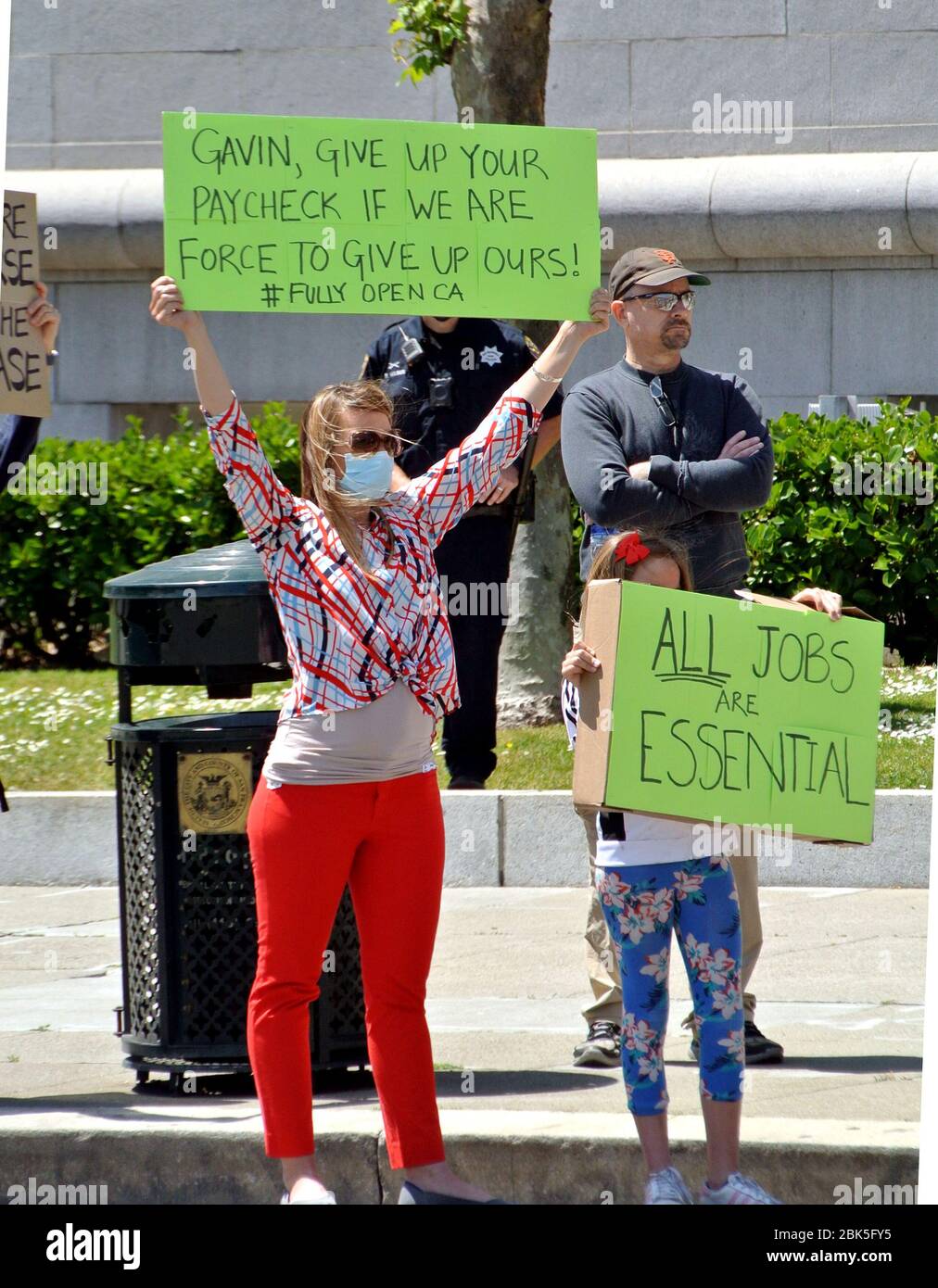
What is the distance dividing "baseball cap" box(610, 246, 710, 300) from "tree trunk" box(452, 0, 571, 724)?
14.9 ft

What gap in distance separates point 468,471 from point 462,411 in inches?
85.9

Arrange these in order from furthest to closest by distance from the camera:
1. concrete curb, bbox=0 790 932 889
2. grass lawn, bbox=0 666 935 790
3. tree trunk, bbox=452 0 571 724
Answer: tree trunk, bbox=452 0 571 724 < grass lawn, bbox=0 666 935 790 < concrete curb, bbox=0 790 932 889

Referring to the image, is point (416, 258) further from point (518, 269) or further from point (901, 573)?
point (901, 573)

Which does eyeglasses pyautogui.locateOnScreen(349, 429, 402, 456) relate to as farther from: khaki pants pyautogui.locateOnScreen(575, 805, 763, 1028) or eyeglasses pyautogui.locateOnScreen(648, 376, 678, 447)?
khaki pants pyautogui.locateOnScreen(575, 805, 763, 1028)

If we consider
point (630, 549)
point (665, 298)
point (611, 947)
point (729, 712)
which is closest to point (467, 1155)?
point (611, 947)

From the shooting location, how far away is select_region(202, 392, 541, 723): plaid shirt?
167 inches

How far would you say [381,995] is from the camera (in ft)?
14.1

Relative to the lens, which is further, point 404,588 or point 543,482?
point 543,482

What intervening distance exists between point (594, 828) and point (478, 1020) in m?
0.99

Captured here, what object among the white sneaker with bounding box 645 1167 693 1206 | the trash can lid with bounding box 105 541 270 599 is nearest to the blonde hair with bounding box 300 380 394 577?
the trash can lid with bounding box 105 541 270 599

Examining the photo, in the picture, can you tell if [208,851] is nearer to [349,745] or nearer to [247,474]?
[349,745]

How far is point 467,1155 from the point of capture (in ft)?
15.1

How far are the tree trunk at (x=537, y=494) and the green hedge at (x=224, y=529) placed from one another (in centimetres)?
85
